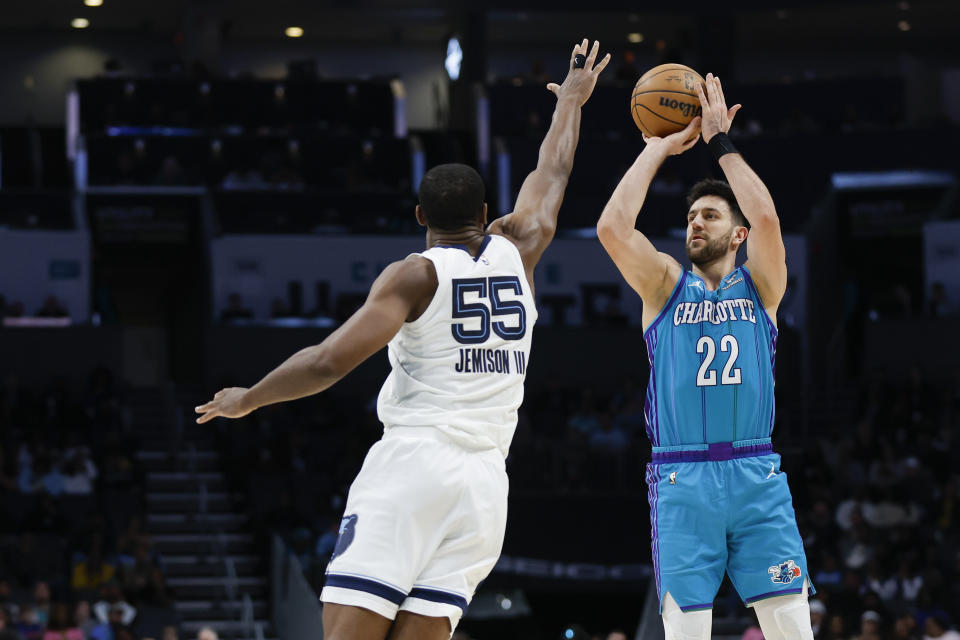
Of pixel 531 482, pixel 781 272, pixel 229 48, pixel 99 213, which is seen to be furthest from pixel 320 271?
pixel 781 272

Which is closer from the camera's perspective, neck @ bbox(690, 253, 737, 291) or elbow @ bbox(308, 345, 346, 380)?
elbow @ bbox(308, 345, 346, 380)

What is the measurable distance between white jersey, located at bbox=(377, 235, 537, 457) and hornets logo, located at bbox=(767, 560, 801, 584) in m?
1.52

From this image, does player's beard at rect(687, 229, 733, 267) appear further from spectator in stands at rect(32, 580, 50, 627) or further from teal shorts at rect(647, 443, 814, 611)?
spectator in stands at rect(32, 580, 50, 627)

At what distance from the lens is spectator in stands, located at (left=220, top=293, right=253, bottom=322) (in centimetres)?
2474

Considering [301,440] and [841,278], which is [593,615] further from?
[841,278]

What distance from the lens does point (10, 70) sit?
35.6m

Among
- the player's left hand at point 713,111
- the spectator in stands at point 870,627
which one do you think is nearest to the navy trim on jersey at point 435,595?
the player's left hand at point 713,111

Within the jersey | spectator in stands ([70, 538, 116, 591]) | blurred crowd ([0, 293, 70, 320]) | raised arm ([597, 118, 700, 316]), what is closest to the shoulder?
Result: raised arm ([597, 118, 700, 316])

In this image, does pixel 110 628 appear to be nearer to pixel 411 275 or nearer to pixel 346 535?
pixel 346 535

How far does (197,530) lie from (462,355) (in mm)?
16939

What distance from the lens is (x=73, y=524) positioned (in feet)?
63.2

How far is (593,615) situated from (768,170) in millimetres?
10679

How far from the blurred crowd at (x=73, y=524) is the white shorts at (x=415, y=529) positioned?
11.3 m

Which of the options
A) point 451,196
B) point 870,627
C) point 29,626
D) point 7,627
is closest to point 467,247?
point 451,196
